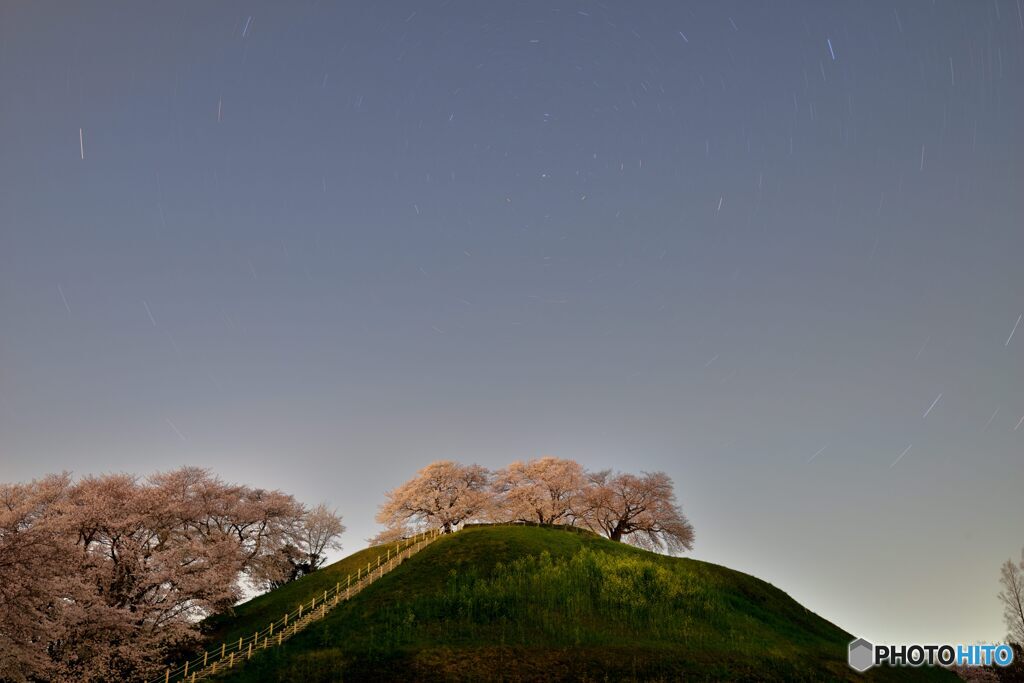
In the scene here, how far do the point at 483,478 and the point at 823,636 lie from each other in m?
47.8

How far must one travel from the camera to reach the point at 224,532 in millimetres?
72250

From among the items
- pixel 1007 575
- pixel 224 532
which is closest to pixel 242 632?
pixel 224 532

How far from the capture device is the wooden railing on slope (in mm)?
42344

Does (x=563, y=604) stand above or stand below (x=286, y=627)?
above

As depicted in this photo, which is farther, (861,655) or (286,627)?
(286,627)

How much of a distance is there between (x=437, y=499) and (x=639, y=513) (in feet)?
87.3

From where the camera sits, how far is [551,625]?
4394 cm

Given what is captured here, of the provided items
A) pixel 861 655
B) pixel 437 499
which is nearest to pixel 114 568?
pixel 437 499

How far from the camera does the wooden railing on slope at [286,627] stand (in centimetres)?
4234

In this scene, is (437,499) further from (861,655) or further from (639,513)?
(861,655)

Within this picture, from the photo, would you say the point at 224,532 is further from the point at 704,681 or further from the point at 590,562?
the point at 704,681

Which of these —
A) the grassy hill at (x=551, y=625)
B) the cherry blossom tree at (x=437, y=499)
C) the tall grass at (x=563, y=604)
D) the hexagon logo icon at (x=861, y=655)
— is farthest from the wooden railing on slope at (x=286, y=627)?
the hexagon logo icon at (x=861, y=655)

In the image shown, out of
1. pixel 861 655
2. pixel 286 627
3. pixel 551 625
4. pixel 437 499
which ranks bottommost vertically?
pixel 286 627

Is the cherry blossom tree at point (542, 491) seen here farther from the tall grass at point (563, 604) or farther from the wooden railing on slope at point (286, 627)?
the tall grass at point (563, 604)
